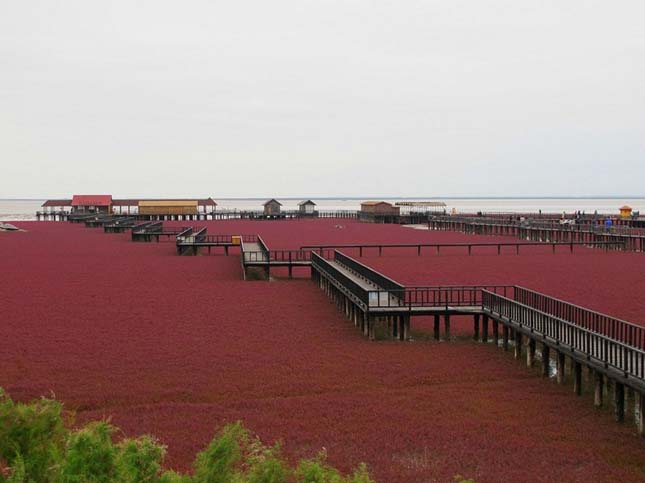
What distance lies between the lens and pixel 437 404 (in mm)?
15453

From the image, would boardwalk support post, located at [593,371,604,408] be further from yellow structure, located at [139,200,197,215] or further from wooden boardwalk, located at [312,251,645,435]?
yellow structure, located at [139,200,197,215]

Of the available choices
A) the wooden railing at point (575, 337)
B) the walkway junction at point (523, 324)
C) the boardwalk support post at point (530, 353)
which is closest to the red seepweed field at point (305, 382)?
the boardwalk support post at point (530, 353)

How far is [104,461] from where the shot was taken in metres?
8.30

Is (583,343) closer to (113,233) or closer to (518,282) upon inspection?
(518,282)

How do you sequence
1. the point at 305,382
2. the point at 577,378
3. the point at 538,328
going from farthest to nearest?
the point at 538,328, the point at 305,382, the point at 577,378

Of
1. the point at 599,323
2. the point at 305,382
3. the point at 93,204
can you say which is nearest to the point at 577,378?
the point at 305,382

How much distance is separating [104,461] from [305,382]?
29.5 ft

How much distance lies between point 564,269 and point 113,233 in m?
53.8

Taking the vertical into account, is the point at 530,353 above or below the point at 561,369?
above

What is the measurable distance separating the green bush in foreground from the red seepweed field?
11.2 feet

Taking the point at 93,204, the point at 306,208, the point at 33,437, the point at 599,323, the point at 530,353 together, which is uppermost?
the point at 93,204

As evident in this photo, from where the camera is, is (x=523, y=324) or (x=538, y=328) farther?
(x=523, y=324)

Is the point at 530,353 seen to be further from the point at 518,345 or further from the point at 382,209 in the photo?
the point at 382,209

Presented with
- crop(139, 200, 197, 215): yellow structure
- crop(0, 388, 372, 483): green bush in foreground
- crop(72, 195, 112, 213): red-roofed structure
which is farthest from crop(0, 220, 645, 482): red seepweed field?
crop(72, 195, 112, 213): red-roofed structure
